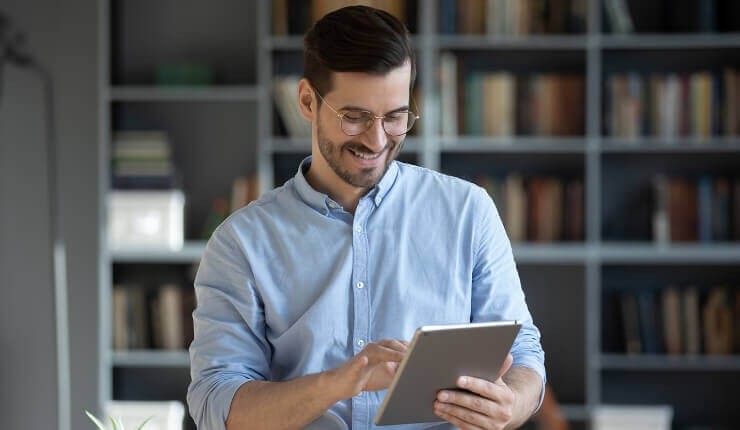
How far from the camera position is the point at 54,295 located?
4047 mm

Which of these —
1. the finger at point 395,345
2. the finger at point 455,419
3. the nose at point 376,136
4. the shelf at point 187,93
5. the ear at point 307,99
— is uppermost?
the shelf at point 187,93

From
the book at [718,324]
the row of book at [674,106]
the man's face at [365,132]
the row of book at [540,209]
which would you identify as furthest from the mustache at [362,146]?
the book at [718,324]

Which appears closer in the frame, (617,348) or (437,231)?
(437,231)

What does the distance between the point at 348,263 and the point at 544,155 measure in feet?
8.88

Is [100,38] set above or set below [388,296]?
above

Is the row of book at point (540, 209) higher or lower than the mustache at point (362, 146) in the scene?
lower

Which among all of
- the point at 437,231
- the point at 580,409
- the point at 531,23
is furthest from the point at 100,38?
the point at 437,231

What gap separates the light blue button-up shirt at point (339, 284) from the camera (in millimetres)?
1638

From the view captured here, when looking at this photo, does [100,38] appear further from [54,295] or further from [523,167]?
[523,167]

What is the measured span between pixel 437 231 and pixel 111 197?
263 centimetres

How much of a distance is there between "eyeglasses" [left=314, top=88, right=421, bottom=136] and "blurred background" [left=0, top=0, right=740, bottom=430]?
92.1 inches

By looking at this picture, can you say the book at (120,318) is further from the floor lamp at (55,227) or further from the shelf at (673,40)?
the shelf at (673,40)

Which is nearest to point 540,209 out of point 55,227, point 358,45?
point 55,227

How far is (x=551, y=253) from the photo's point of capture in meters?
3.97
